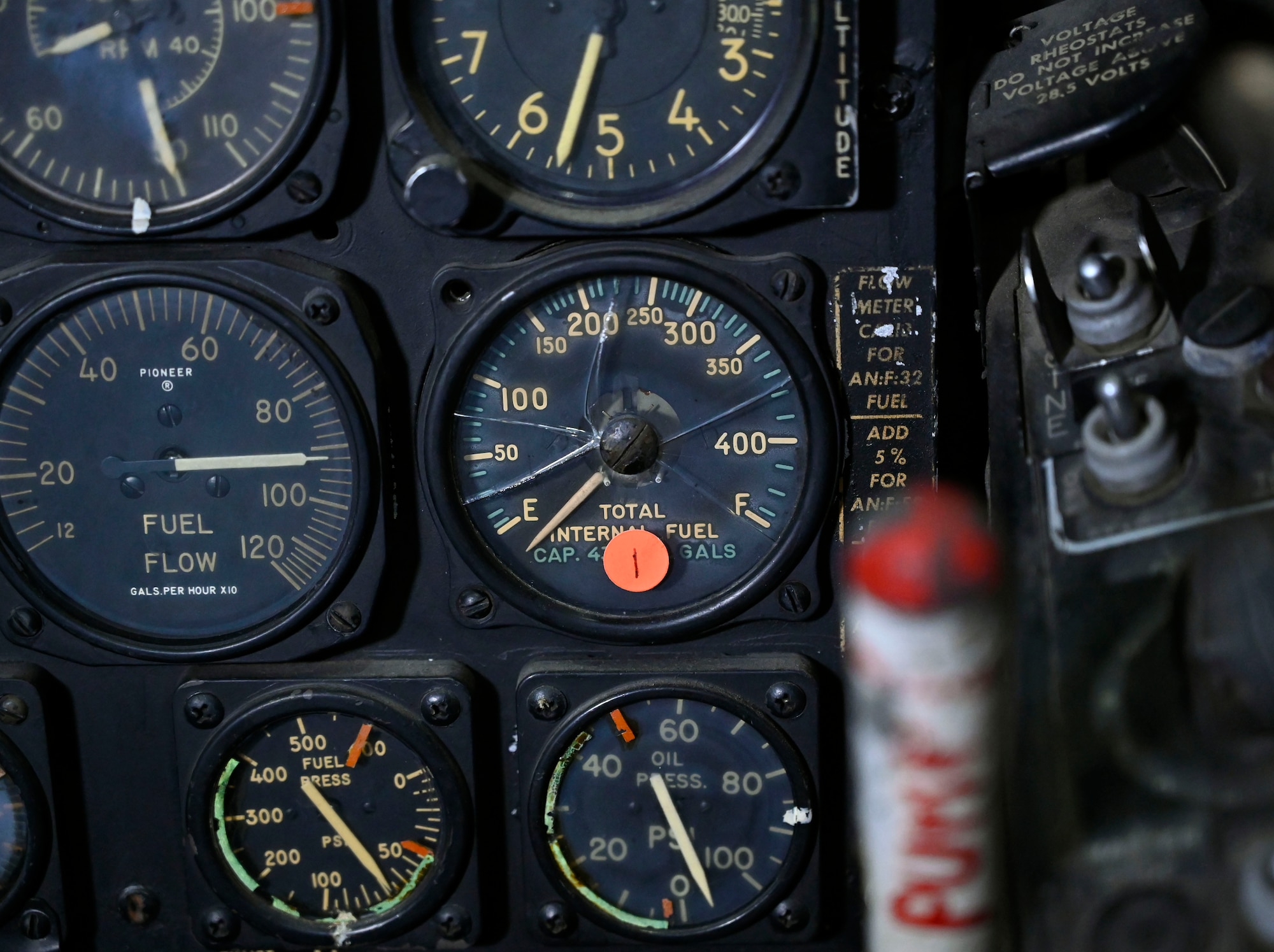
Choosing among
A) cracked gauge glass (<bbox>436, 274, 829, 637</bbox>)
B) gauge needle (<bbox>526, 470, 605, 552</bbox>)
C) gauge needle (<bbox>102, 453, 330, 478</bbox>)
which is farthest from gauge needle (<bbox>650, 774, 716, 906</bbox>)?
gauge needle (<bbox>102, 453, 330, 478</bbox>)

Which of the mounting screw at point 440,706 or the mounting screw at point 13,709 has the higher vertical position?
the mounting screw at point 13,709

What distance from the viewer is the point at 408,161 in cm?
142

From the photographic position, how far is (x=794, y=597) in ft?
5.05

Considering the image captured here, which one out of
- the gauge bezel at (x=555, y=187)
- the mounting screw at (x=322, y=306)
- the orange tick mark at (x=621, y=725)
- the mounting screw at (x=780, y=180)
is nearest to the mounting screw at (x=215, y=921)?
the orange tick mark at (x=621, y=725)

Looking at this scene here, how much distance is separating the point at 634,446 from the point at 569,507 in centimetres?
13

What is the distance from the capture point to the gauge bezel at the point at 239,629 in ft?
4.79

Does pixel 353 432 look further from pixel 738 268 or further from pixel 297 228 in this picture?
pixel 738 268

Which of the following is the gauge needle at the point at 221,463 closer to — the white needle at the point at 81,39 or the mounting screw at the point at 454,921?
the white needle at the point at 81,39

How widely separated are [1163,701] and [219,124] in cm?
123

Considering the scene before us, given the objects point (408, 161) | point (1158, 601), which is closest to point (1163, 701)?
point (1158, 601)

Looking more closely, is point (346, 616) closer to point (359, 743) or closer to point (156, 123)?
point (359, 743)

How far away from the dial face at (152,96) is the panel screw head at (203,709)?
0.63 m

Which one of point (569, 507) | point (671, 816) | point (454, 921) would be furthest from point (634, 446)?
point (454, 921)

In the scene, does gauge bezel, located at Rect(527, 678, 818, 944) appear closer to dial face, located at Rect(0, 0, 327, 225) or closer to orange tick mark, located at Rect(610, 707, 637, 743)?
orange tick mark, located at Rect(610, 707, 637, 743)
